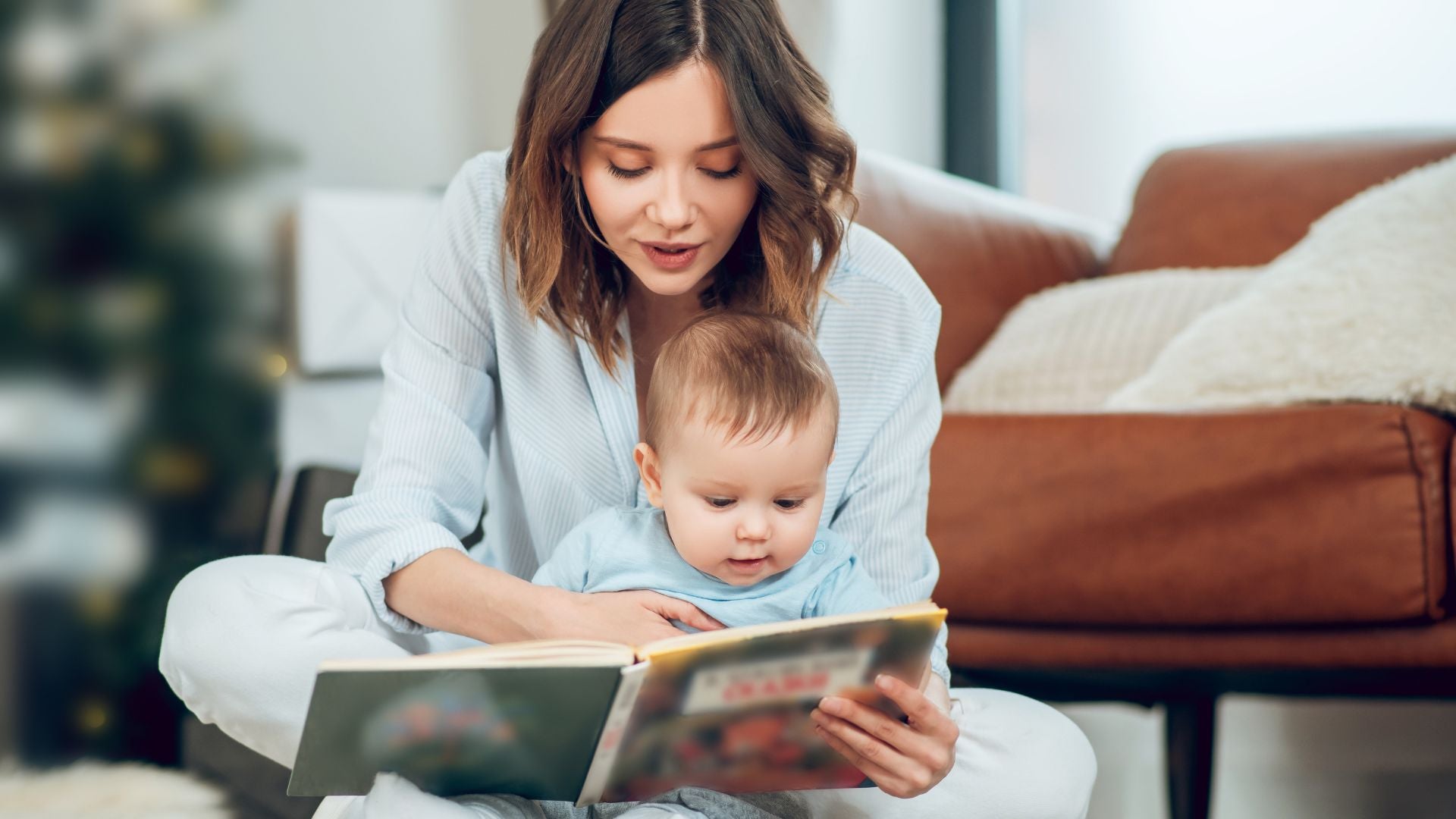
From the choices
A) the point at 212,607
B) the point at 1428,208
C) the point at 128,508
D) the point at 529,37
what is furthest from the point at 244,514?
the point at 1428,208

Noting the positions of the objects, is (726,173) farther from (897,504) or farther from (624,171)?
(897,504)

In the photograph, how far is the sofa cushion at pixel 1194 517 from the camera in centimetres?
141

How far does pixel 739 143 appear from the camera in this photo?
3.50 feet

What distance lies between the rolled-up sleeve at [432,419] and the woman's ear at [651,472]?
0.58 ft

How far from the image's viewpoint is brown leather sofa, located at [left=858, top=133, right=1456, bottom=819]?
55.8 inches

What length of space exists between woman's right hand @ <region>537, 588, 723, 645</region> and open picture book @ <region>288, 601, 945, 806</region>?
10cm

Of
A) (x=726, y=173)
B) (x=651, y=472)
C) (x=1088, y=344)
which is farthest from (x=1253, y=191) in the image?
(x=651, y=472)

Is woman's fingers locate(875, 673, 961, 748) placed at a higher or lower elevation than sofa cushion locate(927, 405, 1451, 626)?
higher

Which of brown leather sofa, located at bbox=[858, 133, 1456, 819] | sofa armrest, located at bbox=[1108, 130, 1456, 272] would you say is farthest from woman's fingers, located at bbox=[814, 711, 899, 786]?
sofa armrest, located at bbox=[1108, 130, 1456, 272]

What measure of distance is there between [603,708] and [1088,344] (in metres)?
1.43

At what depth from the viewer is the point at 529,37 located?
2348mm

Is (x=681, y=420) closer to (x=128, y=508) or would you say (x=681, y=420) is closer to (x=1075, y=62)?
(x=128, y=508)

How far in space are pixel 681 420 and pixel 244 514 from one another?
1105 millimetres

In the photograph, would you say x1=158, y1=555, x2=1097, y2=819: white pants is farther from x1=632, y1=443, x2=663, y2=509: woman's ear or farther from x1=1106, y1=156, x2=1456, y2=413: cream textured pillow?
x1=1106, y1=156, x2=1456, y2=413: cream textured pillow
